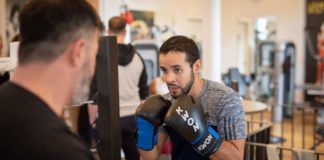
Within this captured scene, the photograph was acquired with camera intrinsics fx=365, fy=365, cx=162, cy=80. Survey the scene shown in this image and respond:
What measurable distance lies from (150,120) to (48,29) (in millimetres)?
904

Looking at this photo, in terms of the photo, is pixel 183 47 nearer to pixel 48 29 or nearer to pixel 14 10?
pixel 48 29

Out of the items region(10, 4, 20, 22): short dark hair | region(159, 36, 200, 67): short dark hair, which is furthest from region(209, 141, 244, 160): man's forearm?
region(10, 4, 20, 22): short dark hair

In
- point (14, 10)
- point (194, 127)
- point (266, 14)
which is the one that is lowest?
point (194, 127)

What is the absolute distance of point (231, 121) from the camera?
159 cm

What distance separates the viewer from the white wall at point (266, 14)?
8062mm

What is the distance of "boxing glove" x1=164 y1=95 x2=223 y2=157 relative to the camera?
4.91 feet

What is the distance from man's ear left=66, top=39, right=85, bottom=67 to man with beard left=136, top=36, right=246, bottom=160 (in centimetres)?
75

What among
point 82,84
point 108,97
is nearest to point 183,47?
point 108,97

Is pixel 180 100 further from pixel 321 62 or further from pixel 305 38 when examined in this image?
pixel 305 38

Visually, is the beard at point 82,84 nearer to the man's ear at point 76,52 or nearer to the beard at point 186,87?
the man's ear at point 76,52

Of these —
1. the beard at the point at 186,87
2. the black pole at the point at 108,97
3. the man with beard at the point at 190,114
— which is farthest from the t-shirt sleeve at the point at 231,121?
the black pole at the point at 108,97

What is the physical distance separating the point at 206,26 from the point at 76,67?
184 inches

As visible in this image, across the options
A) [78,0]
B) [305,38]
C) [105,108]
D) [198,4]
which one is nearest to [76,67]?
[78,0]

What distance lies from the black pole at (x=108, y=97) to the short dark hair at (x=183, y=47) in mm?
351
